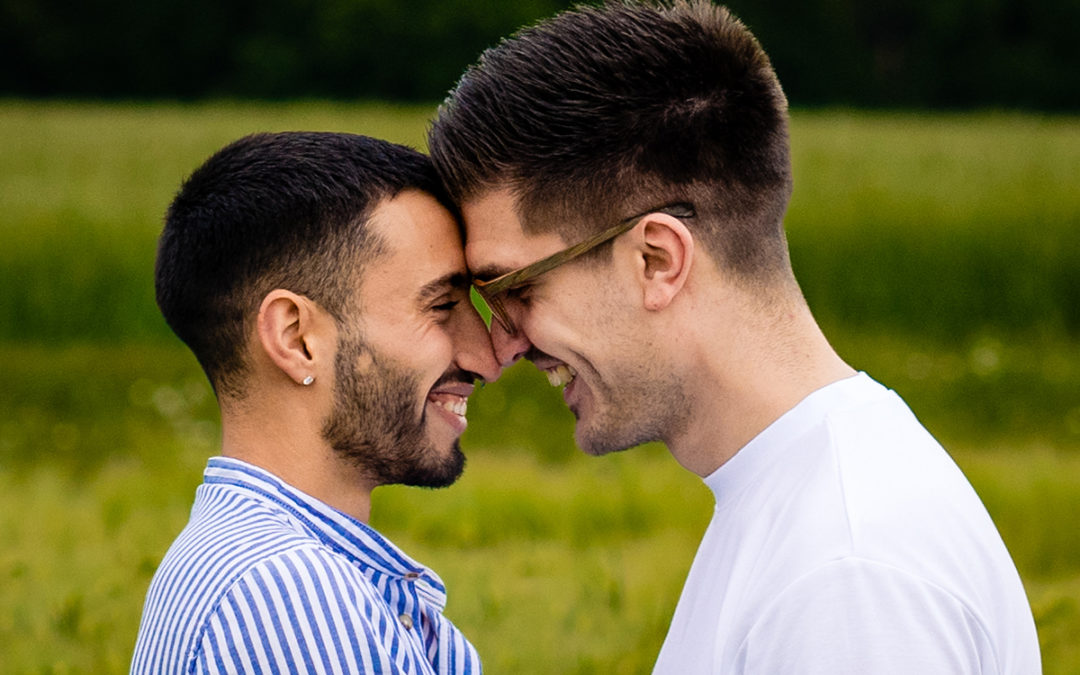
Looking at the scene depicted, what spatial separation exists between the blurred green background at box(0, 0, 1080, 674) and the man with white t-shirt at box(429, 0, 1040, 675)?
8.62 feet

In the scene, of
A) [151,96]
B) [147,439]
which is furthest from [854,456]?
[151,96]

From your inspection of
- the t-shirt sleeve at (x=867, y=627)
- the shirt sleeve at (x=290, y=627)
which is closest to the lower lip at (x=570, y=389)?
the shirt sleeve at (x=290, y=627)

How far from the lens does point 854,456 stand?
1917mm

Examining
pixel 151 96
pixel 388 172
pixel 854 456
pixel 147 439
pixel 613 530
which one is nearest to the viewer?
pixel 854 456

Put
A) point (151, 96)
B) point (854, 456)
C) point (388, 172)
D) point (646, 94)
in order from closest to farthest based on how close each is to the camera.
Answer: point (854, 456) < point (646, 94) < point (388, 172) < point (151, 96)

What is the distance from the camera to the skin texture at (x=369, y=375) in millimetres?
2340

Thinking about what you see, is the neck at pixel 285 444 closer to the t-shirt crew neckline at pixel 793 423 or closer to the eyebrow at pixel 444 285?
the eyebrow at pixel 444 285

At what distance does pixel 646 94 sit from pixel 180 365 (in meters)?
9.71

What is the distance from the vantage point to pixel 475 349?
8.48ft

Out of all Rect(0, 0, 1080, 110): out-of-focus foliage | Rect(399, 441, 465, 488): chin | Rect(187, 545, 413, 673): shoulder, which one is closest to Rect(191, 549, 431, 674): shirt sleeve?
Rect(187, 545, 413, 673): shoulder

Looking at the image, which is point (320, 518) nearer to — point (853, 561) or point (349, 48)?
point (853, 561)

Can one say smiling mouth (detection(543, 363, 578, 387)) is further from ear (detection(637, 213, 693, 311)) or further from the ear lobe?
the ear lobe

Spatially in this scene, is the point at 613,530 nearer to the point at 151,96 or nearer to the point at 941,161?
the point at 941,161

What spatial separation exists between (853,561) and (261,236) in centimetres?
125
